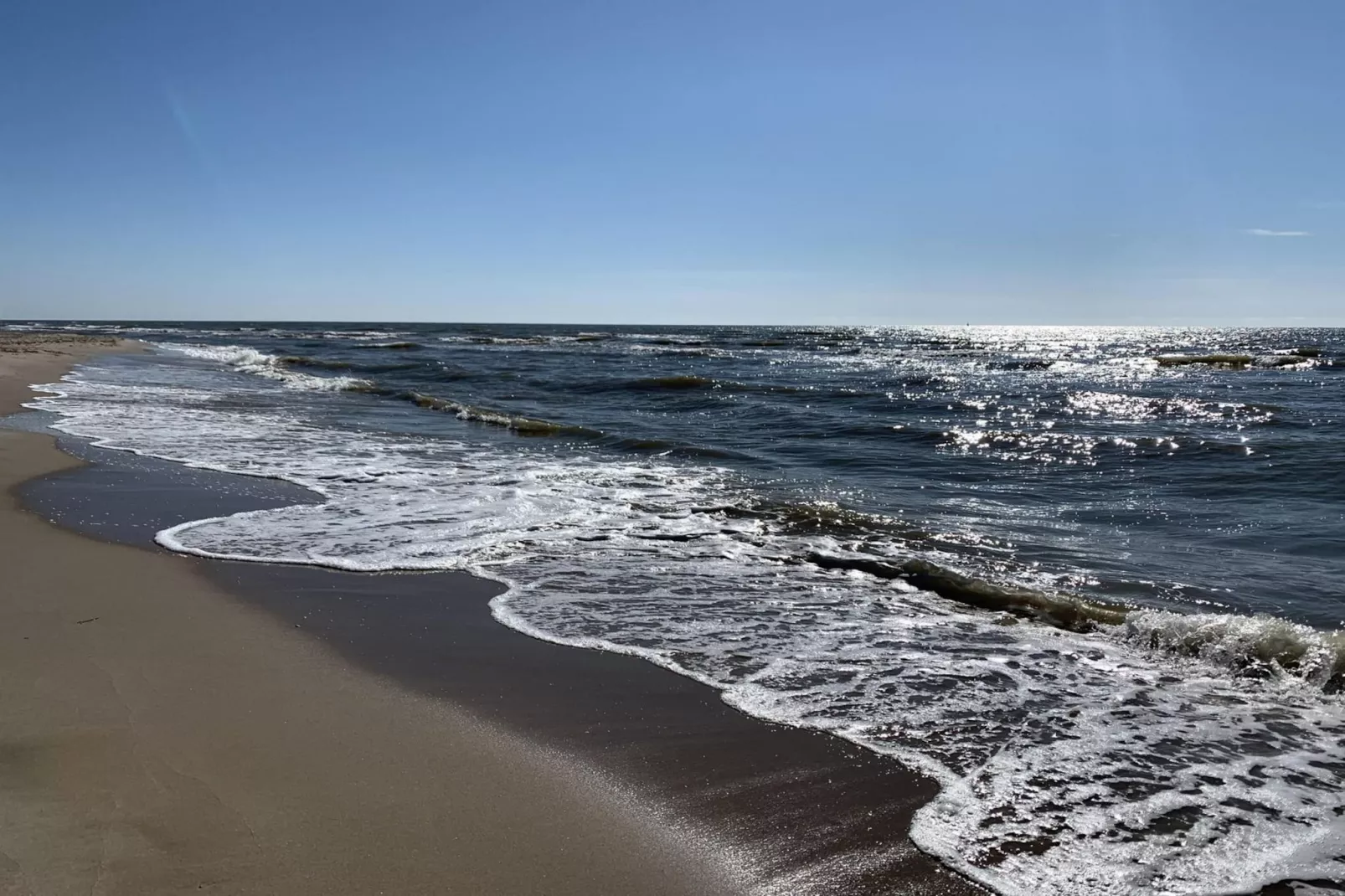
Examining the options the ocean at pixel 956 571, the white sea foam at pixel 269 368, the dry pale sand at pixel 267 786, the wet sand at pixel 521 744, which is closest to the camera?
the dry pale sand at pixel 267 786

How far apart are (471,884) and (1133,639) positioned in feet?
14.6

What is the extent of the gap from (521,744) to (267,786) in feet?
3.25

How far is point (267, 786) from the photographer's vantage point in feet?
10.3

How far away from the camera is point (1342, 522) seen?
29.3ft

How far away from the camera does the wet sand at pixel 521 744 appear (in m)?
2.85

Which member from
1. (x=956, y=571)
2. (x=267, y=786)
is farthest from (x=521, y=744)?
(x=956, y=571)

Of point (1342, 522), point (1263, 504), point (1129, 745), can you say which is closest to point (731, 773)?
point (1129, 745)

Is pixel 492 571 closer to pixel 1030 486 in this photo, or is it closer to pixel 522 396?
pixel 1030 486

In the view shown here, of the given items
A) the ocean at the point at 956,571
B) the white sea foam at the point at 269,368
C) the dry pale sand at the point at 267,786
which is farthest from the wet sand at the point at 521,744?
→ the white sea foam at the point at 269,368

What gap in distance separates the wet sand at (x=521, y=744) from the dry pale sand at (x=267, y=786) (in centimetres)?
1

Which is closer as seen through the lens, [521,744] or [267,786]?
[267,786]

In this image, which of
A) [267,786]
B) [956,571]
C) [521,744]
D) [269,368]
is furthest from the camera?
[269,368]

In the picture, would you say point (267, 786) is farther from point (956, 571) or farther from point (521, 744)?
point (956, 571)

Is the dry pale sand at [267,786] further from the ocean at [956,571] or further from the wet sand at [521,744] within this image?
the ocean at [956,571]
